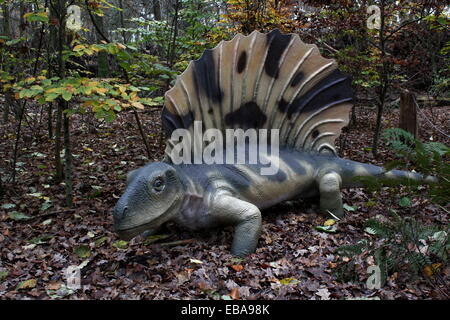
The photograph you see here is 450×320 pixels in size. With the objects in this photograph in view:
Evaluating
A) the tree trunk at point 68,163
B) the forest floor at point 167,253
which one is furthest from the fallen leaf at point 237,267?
the tree trunk at point 68,163

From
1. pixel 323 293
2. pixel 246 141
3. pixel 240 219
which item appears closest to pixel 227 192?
pixel 240 219

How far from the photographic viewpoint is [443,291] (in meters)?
2.78

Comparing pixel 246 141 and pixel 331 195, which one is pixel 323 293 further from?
pixel 246 141

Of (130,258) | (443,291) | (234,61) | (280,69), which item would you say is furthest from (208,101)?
(443,291)

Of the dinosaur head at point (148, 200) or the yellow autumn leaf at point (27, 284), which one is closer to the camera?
the yellow autumn leaf at point (27, 284)

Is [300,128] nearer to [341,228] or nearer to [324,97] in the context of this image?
[324,97]

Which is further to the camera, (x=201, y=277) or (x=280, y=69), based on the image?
(x=280, y=69)

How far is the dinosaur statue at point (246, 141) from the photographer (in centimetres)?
356

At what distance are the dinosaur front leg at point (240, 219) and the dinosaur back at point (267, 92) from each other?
0.76m

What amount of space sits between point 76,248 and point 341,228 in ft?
8.64

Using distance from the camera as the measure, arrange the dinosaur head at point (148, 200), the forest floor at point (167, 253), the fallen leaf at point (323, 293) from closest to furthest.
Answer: the fallen leaf at point (323, 293)
the forest floor at point (167, 253)
the dinosaur head at point (148, 200)

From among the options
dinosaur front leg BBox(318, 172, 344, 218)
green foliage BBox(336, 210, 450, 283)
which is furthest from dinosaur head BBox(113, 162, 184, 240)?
dinosaur front leg BBox(318, 172, 344, 218)

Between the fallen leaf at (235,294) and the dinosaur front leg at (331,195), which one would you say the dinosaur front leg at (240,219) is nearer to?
the fallen leaf at (235,294)

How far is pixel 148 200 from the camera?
134 inches
